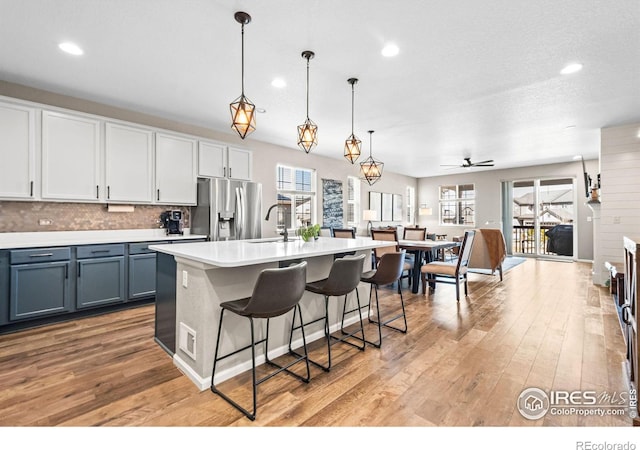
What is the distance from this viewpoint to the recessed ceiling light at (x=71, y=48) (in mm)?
2602

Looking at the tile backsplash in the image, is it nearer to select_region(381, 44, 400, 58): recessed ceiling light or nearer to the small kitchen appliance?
the small kitchen appliance

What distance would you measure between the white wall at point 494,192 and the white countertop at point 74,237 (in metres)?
8.31

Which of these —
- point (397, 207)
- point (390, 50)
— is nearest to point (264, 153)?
point (390, 50)

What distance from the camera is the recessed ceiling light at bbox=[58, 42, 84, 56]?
260cm

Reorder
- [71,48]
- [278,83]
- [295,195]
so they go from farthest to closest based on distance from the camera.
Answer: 1. [295,195]
2. [278,83]
3. [71,48]

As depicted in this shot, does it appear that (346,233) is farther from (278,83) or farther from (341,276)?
(341,276)

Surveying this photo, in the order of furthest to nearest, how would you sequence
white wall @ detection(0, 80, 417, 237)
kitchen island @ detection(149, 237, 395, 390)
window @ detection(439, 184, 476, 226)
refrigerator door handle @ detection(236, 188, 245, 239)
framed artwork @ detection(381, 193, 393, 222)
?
1. window @ detection(439, 184, 476, 226)
2. framed artwork @ detection(381, 193, 393, 222)
3. refrigerator door handle @ detection(236, 188, 245, 239)
4. white wall @ detection(0, 80, 417, 237)
5. kitchen island @ detection(149, 237, 395, 390)

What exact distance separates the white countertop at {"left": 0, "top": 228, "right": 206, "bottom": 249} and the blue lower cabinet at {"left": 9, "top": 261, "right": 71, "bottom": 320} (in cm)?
24

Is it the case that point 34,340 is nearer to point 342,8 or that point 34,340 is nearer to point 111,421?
point 111,421

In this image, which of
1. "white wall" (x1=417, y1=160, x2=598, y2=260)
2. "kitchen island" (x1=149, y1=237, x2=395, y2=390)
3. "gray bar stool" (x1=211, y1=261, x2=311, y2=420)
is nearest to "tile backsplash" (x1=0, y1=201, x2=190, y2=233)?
"kitchen island" (x1=149, y1=237, x2=395, y2=390)

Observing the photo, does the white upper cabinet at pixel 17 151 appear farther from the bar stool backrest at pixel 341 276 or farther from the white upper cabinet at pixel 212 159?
the bar stool backrest at pixel 341 276

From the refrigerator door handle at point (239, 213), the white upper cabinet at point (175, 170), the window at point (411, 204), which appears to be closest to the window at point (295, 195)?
the refrigerator door handle at point (239, 213)

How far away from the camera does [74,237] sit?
3.70m

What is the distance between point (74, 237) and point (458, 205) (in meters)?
9.93
